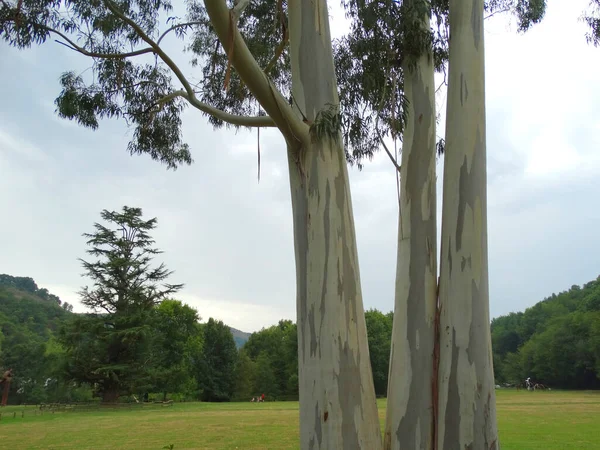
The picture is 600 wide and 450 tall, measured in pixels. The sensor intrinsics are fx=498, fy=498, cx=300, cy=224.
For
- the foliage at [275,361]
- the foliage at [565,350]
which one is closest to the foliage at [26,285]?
the foliage at [275,361]

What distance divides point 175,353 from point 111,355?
7.19 metres

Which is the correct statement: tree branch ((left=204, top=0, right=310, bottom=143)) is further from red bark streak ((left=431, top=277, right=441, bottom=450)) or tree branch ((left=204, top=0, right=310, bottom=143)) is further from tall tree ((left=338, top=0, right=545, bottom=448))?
red bark streak ((left=431, top=277, right=441, bottom=450))

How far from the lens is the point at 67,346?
82.5 feet

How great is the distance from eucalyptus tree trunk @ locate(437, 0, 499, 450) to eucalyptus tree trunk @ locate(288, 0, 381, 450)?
50cm

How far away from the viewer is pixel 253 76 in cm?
329

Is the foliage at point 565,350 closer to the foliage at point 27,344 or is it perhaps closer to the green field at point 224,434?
the green field at point 224,434

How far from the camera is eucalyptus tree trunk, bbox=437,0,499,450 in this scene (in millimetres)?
2990

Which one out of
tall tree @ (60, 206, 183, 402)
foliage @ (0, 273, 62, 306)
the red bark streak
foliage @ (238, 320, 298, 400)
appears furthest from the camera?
foliage @ (0, 273, 62, 306)

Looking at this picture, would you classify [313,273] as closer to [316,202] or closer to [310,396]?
[316,202]

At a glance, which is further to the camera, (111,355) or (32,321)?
(32,321)

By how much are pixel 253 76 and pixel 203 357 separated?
36390mm

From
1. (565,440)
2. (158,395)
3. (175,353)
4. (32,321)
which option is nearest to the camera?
(565,440)

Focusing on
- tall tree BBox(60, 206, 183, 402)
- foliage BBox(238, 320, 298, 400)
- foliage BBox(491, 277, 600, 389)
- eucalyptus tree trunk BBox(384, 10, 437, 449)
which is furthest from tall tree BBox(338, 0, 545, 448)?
foliage BBox(491, 277, 600, 389)

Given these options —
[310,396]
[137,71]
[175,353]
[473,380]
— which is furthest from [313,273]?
[175,353]
